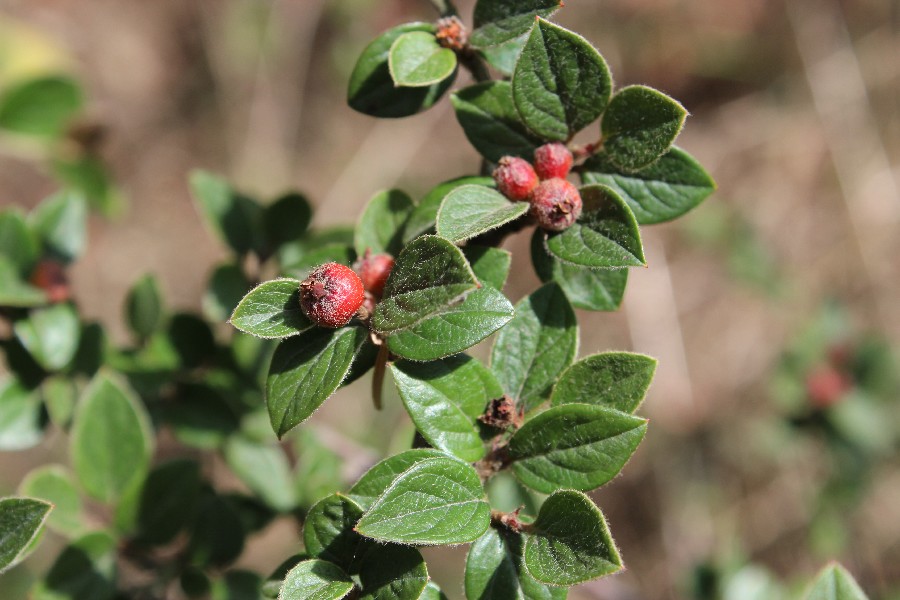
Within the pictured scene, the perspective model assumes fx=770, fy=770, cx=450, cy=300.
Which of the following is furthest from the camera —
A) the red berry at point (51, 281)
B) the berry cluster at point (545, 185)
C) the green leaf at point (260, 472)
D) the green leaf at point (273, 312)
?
the green leaf at point (260, 472)

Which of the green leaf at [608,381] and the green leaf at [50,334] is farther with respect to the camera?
the green leaf at [50,334]

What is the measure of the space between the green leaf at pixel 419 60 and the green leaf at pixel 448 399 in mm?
494

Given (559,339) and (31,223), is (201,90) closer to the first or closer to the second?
(31,223)

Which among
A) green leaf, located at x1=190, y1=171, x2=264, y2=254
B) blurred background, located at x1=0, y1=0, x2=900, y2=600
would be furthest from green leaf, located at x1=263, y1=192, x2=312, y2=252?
blurred background, located at x1=0, y1=0, x2=900, y2=600

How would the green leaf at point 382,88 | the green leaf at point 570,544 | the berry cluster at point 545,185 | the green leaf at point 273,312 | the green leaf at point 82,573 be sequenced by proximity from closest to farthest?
the green leaf at point 570,544 → the green leaf at point 273,312 → the berry cluster at point 545,185 → the green leaf at point 382,88 → the green leaf at point 82,573

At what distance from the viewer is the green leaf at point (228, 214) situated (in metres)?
2.04

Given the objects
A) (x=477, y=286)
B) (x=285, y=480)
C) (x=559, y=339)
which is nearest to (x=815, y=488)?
Answer: (x=285, y=480)

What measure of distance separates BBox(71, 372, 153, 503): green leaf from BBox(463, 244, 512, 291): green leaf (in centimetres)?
102

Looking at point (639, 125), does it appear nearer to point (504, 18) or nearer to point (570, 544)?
point (504, 18)

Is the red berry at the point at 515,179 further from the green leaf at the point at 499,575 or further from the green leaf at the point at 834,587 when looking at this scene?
the green leaf at the point at 834,587

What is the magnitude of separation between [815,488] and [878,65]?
300 centimetres

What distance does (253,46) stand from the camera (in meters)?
5.11

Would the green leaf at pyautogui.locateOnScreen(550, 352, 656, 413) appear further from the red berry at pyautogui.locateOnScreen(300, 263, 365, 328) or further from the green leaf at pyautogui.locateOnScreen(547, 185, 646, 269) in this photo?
the red berry at pyautogui.locateOnScreen(300, 263, 365, 328)

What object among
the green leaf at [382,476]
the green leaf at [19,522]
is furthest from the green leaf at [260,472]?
the green leaf at [382,476]
